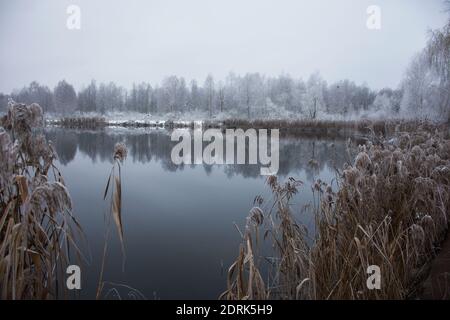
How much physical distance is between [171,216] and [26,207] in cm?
434

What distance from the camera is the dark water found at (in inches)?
136

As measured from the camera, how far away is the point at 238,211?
5.78 meters

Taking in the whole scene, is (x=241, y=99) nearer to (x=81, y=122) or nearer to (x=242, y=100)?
(x=242, y=100)

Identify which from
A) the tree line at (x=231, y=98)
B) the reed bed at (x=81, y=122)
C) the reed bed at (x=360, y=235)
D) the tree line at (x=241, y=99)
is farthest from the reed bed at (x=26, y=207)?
the tree line at (x=241, y=99)

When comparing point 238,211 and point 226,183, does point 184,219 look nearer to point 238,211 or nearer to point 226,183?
point 238,211

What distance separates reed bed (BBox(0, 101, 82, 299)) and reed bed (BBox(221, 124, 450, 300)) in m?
0.99

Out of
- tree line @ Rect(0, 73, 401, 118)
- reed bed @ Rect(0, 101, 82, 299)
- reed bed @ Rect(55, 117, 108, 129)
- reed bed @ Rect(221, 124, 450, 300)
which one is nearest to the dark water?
reed bed @ Rect(221, 124, 450, 300)

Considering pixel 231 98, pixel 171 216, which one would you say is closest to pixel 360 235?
pixel 171 216

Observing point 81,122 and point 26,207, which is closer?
point 26,207

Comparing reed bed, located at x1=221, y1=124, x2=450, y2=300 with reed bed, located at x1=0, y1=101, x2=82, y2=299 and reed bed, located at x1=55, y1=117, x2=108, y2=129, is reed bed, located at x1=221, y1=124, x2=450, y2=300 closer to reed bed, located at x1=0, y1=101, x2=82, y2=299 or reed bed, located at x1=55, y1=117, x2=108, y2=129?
reed bed, located at x1=0, y1=101, x2=82, y2=299

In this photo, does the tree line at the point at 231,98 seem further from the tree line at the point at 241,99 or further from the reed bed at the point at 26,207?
the reed bed at the point at 26,207

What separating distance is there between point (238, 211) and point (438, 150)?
11.0 feet

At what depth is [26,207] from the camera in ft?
4.35
